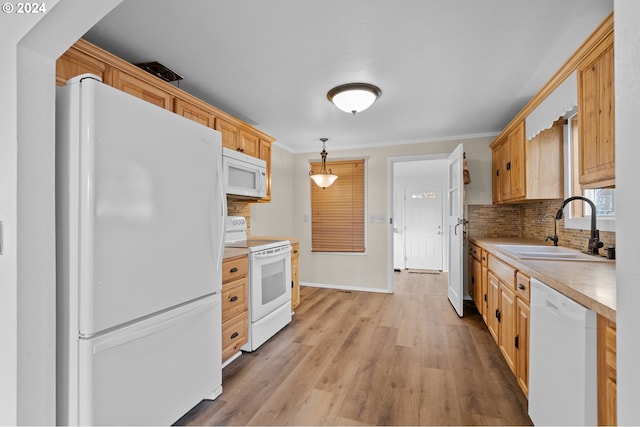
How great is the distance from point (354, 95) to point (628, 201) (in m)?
2.37

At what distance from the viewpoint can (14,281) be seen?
1093mm

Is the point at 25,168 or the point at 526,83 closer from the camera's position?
the point at 25,168

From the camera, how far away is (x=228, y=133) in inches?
116

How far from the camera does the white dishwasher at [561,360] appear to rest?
1055mm

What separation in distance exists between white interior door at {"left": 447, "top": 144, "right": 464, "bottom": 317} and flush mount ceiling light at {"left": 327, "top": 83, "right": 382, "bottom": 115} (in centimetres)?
138

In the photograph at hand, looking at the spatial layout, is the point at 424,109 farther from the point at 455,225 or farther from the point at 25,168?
the point at 25,168

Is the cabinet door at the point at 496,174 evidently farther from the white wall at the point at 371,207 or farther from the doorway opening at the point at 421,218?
the doorway opening at the point at 421,218

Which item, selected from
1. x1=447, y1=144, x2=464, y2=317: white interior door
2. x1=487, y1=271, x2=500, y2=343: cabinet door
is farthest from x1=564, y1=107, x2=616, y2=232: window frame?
x1=447, y1=144, x2=464, y2=317: white interior door

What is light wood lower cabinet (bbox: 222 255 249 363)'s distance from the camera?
7.51 ft

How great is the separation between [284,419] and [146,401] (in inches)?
29.5

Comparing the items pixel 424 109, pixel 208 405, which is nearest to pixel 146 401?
pixel 208 405

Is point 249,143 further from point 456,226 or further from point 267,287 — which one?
point 456,226

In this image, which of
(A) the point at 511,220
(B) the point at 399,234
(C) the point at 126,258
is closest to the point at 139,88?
(C) the point at 126,258

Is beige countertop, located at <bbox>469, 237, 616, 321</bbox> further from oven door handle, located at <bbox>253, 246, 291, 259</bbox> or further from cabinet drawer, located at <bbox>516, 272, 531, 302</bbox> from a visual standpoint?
oven door handle, located at <bbox>253, 246, 291, 259</bbox>
